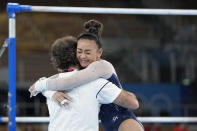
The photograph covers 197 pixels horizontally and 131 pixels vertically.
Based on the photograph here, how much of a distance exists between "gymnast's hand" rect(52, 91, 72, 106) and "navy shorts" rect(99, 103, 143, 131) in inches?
6.1

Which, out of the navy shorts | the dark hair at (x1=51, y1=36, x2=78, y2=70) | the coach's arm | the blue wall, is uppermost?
the dark hair at (x1=51, y1=36, x2=78, y2=70)

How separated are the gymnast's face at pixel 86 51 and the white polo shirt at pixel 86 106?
0.09m

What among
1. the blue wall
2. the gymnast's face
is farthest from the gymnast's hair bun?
the blue wall

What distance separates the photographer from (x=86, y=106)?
1.47 metres

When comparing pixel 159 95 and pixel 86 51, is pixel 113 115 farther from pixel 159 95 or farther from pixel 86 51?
pixel 159 95

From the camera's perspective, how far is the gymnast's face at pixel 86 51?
1535mm

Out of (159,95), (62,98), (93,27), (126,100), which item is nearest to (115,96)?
(126,100)

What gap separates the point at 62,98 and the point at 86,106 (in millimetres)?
85

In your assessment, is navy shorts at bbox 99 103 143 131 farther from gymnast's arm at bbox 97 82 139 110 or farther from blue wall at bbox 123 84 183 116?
blue wall at bbox 123 84 183 116

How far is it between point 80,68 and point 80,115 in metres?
0.20

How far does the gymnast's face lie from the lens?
1.54 metres

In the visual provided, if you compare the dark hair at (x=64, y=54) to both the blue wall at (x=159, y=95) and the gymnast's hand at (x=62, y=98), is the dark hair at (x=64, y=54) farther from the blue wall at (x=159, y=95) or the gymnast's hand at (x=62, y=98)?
the blue wall at (x=159, y=95)

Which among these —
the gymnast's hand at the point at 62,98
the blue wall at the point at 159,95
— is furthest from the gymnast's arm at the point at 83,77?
the blue wall at the point at 159,95

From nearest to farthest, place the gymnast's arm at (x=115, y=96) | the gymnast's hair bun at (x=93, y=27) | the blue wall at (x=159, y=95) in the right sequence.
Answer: the gymnast's arm at (x=115, y=96), the gymnast's hair bun at (x=93, y=27), the blue wall at (x=159, y=95)
